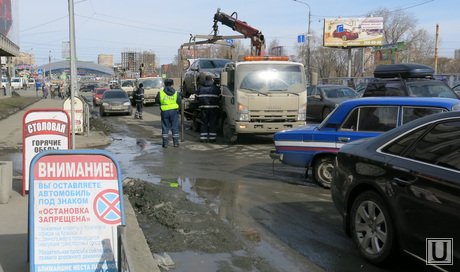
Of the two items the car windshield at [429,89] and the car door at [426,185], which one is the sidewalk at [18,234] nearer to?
the car door at [426,185]

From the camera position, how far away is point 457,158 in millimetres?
3812

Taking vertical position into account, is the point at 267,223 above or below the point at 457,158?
below

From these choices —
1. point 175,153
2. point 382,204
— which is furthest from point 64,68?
point 382,204

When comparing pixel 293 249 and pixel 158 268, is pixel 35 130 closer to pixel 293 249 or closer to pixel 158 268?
pixel 158 268

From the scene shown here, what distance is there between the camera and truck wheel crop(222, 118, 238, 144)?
1343cm

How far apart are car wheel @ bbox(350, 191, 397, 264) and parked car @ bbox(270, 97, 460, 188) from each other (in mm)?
2768

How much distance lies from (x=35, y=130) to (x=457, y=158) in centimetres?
566

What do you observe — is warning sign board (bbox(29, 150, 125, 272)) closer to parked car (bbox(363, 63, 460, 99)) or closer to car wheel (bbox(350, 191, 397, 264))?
car wheel (bbox(350, 191, 397, 264))

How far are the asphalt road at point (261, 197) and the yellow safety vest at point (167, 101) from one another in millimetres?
1153

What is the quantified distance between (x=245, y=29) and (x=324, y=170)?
9755 millimetres

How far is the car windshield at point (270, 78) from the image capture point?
41.8ft

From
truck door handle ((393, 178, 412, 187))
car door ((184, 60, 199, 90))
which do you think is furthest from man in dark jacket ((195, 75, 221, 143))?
truck door handle ((393, 178, 412, 187))

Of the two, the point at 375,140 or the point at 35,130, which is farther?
the point at 35,130

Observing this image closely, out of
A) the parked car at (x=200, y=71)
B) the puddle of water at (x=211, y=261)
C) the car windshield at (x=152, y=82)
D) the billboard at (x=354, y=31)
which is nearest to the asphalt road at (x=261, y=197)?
the puddle of water at (x=211, y=261)
